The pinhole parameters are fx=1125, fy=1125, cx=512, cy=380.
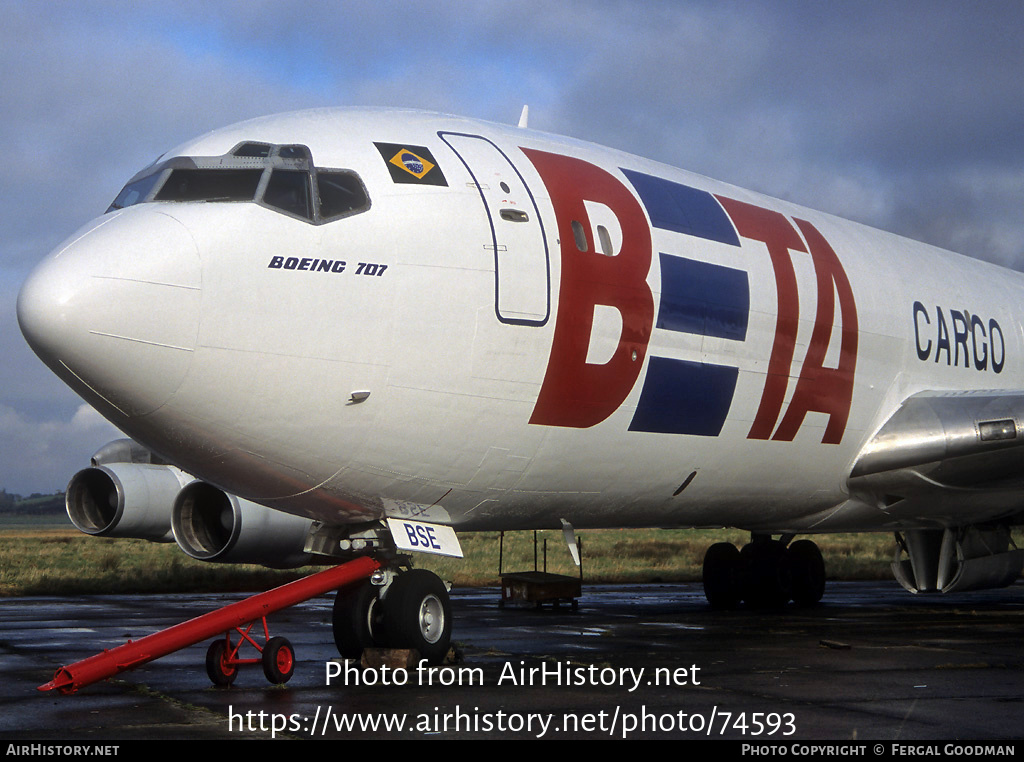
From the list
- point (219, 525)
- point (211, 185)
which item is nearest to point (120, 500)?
point (219, 525)

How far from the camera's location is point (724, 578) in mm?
17891

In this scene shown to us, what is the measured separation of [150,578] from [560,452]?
18949mm

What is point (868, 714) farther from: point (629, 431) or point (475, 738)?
point (629, 431)

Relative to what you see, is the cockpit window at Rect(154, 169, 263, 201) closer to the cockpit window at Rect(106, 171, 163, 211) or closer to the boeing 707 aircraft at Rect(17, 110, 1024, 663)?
the boeing 707 aircraft at Rect(17, 110, 1024, 663)

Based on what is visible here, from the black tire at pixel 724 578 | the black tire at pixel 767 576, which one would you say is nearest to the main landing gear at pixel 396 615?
the black tire at pixel 724 578

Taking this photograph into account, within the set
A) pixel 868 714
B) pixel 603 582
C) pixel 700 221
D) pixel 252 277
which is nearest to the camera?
pixel 868 714

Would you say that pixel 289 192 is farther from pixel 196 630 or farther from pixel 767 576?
pixel 767 576

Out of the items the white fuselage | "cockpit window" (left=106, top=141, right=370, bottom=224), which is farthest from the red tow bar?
"cockpit window" (left=106, top=141, right=370, bottom=224)

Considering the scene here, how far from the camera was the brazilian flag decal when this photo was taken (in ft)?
29.6

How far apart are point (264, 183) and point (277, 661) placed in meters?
3.73

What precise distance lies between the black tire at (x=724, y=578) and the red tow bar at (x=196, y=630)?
9.61 meters

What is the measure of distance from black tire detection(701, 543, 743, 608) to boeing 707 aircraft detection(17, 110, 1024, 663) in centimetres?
393

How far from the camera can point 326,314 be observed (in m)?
8.18

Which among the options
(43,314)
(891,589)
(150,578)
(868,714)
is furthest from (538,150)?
(150,578)
